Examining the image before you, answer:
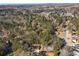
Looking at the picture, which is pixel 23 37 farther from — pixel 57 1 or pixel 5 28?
pixel 57 1

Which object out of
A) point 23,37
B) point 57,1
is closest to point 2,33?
point 23,37

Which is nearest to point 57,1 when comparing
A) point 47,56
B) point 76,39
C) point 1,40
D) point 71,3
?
point 71,3

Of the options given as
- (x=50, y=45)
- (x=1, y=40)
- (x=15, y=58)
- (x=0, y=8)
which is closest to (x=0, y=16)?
(x=0, y=8)

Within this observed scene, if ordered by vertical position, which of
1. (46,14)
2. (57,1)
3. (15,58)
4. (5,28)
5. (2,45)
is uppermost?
(57,1)

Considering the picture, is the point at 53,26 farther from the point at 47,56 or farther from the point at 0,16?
the point at 0,16

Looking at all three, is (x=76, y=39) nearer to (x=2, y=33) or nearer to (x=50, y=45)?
(x=50, y=45)

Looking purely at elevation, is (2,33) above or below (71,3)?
below

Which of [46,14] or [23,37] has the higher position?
[46,14]
